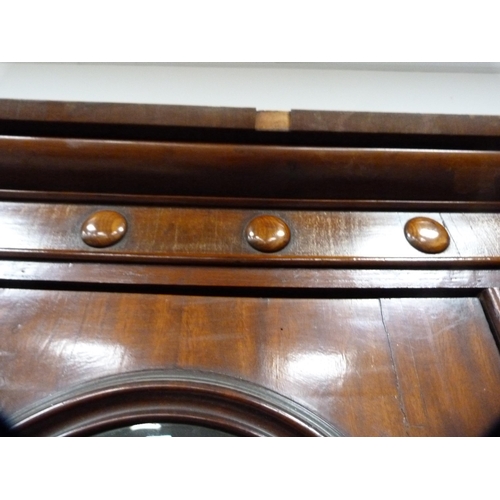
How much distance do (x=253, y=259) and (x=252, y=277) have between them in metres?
0.02

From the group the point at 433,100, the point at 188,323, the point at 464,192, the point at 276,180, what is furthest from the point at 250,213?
the point at 433,100

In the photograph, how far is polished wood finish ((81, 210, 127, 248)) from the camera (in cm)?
50

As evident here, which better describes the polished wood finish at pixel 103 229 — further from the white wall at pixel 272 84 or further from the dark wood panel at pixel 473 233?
the dark wood panel at pixel 473 233

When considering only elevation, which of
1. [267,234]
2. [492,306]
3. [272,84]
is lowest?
[492,306]

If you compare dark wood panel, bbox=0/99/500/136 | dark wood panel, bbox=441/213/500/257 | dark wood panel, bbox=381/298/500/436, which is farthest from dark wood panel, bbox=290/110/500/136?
dark wood panel, bbox=381/298/500/436

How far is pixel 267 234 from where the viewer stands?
0.50 metres

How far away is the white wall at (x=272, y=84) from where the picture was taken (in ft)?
2.19

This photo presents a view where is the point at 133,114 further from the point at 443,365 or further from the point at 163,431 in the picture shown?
the point at 443,365

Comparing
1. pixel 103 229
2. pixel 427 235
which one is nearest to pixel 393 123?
pixel 427 235

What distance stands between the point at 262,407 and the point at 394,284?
8.8 inches

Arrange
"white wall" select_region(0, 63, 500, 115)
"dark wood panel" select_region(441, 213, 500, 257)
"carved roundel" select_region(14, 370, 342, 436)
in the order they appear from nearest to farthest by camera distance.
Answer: "carved roundel" select_region(14, 370, 342, 436) < "dark wood panel" select_region(441, 213, 500, 257) < "white wall" select_region(0, 63, 500, 115)

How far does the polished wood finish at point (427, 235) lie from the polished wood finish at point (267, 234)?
16 centimetres

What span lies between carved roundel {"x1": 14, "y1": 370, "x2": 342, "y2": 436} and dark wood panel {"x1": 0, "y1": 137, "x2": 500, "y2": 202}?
9.9 inches

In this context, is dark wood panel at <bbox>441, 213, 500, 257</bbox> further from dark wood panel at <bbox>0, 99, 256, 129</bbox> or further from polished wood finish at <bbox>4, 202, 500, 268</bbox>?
dark wood panel at <bbox>0, 99, 256, 129</bbox>
